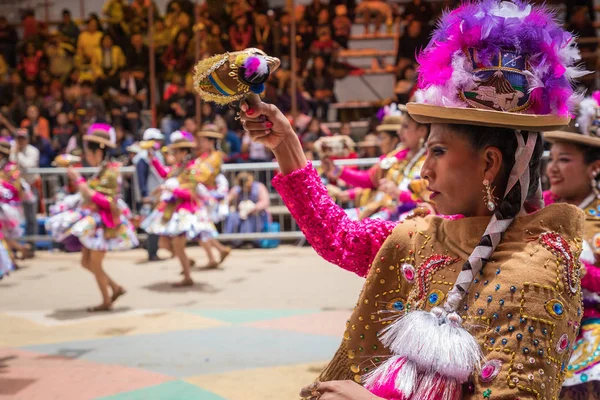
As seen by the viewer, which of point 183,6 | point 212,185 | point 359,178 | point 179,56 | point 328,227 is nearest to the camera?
point 328,227

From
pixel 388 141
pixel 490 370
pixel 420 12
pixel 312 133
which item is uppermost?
pixel 420 12

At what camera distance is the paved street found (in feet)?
16.2

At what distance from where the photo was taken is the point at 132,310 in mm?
7523

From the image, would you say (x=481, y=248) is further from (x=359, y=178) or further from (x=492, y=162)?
(x=359, y=178)

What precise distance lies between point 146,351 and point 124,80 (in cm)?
1165

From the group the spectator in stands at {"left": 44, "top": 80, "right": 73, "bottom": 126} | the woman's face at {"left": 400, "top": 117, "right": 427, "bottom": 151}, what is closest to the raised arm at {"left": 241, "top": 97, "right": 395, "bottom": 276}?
the woman's face at {"left": 400, "top": 117, "right": 427, "bottom": 151}

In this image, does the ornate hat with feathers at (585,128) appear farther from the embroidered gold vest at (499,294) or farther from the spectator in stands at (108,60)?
the spectator in stands at (108,60)

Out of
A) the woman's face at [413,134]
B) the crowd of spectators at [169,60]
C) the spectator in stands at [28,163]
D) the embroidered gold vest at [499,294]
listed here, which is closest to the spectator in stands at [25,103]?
the crowd of spectators at [169,60]

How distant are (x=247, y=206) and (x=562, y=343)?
32.0ft

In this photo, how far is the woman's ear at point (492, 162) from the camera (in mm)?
1859

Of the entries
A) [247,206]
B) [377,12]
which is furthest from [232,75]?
[377,12]

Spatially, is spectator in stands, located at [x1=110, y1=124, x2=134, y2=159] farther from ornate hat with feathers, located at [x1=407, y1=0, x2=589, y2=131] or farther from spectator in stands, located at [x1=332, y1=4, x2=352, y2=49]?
ornate hat with feathers, located at [x1=407, y1=0, x2=589, y2=131]

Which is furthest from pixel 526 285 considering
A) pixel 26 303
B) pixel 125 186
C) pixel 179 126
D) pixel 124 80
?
pixel 124 80

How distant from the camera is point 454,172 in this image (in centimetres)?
189
